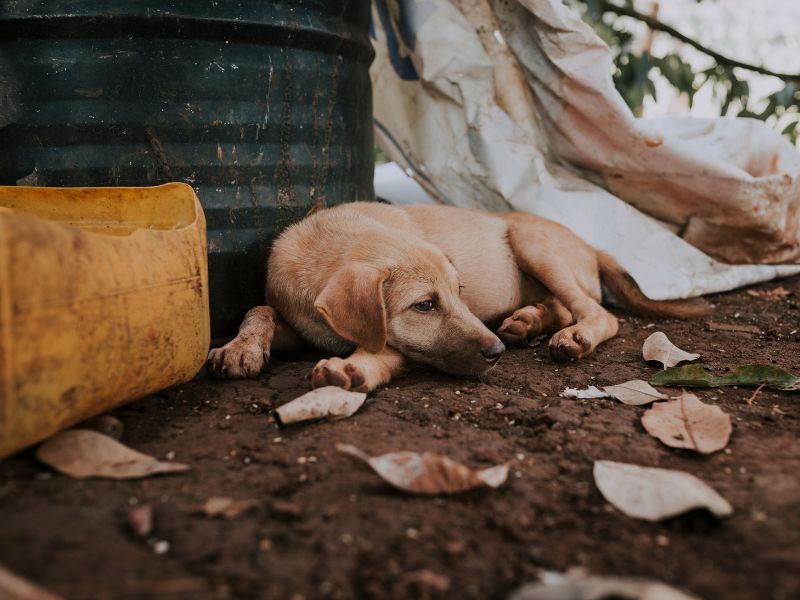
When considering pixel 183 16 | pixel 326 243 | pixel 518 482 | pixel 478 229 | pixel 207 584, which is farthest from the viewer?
pixel 478 229

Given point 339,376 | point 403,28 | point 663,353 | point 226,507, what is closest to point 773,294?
point 663,353

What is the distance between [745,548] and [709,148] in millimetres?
3666

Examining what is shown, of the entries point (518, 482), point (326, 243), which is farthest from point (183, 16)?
point (518, 482)

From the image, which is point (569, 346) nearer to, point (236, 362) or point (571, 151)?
point (236, 362)

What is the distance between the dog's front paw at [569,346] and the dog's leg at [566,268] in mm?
148

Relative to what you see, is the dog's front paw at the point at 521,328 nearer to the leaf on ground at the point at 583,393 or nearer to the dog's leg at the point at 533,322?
the dog's leg at the point at 533,322

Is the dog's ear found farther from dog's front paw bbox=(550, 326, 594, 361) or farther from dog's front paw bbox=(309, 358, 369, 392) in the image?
dog's front paw bbox=(550, 326, 594, 361)

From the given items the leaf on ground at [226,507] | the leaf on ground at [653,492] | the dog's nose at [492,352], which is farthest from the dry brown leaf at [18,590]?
the dog's nose at [492,352]

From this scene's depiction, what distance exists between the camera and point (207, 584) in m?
1.35

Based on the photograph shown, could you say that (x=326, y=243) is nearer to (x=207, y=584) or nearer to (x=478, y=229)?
(x=478, y=229)

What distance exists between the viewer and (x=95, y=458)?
1846 millimetres

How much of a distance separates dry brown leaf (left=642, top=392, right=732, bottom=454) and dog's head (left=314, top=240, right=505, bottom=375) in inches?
27.1

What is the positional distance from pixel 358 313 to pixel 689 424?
3.97ft

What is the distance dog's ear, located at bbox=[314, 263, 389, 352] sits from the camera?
2668mm
